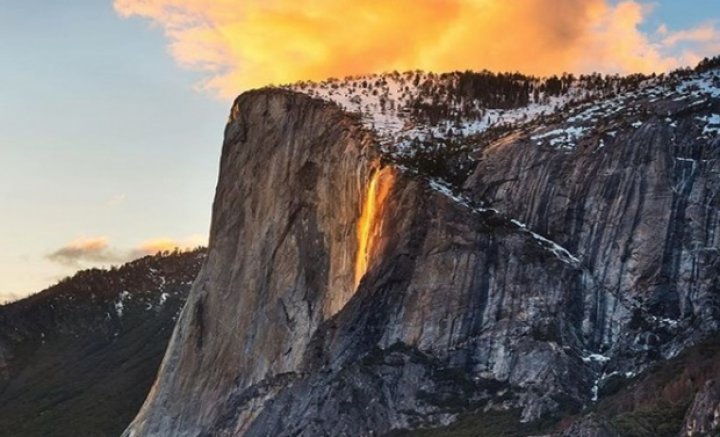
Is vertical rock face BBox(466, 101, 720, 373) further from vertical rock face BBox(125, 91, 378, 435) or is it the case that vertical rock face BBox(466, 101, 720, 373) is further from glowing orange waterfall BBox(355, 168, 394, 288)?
vertical rock face BBox(125, 91, 378, 435)

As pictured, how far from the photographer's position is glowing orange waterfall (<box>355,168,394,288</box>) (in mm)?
126625

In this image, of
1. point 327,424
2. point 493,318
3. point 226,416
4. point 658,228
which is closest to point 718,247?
point 658,228

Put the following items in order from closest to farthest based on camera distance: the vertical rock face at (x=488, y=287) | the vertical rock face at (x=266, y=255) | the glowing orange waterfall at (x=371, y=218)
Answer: the vertical rock face at (x=488, y=287)
the glowing orange waterfall at (x=371, y=218)
the vertical rock face at (x=266, y=255)

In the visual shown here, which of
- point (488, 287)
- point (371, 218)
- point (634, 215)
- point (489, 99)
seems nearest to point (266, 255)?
point (371, 218)

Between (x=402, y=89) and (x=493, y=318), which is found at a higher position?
(x=402, y=89)

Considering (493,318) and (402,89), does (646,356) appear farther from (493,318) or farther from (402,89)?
(402,89)

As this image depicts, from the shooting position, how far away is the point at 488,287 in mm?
115562

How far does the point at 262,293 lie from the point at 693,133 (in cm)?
5609

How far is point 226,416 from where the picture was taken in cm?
13362

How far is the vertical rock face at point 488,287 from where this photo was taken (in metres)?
108

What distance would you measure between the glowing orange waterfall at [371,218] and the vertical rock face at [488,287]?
13.4 inches

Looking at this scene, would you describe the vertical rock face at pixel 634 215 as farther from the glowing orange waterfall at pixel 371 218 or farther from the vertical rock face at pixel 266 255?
the vertical rock face at pixel 266 255

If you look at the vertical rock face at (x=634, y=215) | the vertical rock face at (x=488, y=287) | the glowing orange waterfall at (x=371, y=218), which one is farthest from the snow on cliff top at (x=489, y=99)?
the glowing orange waterfall at (x=371, y=218)

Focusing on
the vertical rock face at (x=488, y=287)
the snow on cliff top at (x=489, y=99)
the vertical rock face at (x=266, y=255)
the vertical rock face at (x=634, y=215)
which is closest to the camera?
the vertical rock face at (x=634, y=215)
